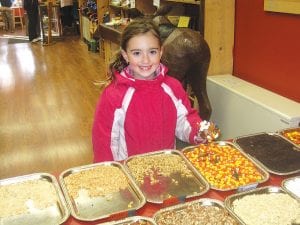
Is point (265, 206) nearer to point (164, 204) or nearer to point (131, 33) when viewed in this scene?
point (164, 204)

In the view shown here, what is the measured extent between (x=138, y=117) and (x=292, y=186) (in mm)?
752

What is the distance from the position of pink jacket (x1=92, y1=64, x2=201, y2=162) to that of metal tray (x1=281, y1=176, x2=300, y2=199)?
0.51 m

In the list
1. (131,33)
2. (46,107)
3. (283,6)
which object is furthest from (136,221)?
(46,107)

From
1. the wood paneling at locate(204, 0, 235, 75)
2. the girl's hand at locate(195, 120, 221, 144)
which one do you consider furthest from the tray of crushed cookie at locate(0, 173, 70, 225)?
the wood paneling at locate(204, 0, 235, 75)

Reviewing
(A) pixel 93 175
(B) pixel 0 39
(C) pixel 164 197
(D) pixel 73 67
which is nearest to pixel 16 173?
(A) pixel 93 175

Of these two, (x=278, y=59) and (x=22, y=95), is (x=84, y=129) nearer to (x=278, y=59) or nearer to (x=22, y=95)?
(x=22, y=95)

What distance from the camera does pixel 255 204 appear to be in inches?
52.0

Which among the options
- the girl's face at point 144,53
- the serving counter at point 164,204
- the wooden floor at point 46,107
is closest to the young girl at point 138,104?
the girl's face at point 144,53

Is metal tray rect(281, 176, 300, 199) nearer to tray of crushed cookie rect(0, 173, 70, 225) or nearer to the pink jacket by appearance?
the pink jacket

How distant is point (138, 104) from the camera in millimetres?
1797

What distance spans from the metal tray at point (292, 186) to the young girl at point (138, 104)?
0.42m

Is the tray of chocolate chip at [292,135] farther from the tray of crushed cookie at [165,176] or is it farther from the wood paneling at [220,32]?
the wood paneling at [220,32]

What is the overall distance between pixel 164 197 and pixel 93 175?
0.99ft

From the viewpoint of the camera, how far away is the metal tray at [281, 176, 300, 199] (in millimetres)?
1374
